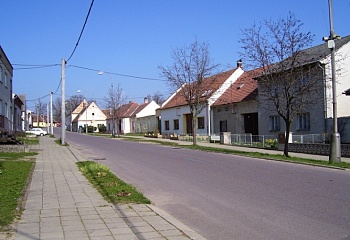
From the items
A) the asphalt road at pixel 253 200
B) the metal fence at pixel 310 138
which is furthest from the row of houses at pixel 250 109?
the asphalt road at pixel 253 200

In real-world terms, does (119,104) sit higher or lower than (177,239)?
higher

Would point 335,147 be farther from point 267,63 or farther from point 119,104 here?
point 119,104

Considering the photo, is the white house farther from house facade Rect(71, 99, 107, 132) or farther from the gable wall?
house facade Rect(71, 99, 107, 132)

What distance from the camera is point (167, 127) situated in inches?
2111

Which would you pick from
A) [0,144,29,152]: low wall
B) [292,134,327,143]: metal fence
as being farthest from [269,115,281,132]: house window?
[0,144,29,152]: low wall

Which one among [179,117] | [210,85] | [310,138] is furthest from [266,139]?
[179,117]

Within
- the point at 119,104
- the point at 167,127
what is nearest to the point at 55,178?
the point at 167,127

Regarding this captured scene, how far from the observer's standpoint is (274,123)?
31.5m

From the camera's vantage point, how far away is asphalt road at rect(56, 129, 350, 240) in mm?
6273

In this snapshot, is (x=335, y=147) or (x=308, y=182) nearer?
(x=308, y=182)

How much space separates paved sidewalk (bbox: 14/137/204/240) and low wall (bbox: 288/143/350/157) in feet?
49.7

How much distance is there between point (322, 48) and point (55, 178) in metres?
23.0

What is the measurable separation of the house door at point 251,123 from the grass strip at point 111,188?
2335 centimetres

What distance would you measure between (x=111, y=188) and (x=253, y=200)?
3564 mm
